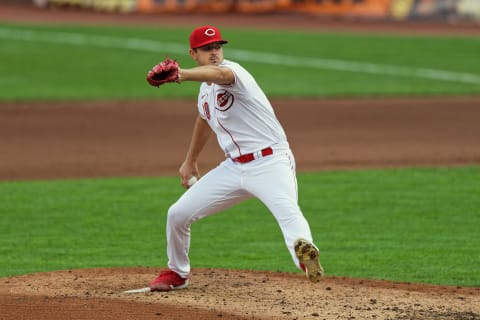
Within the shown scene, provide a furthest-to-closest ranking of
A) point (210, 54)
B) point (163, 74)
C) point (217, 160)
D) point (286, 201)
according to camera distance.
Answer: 1. point (217, 160)
2. point (210, 54)
3. point (286, 201)
4. point (163, 74)

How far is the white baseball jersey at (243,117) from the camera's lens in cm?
800

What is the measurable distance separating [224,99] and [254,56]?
17.6 metres

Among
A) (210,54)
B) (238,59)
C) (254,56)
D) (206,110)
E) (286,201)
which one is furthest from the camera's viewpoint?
(254,56)

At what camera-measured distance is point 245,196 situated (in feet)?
27.2

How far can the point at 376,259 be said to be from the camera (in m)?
10.1

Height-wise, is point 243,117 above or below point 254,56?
above

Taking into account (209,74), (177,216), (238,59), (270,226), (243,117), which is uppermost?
(209,74)

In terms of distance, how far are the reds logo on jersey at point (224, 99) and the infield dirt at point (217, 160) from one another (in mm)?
1513

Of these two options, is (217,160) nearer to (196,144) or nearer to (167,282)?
(196,144)

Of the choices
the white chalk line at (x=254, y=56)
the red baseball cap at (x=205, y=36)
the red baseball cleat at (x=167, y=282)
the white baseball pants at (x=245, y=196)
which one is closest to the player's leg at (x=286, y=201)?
the white baseball pants at (x=245, y=196)

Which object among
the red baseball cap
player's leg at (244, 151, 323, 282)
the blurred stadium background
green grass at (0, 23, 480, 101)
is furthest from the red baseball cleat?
the blurred stadium background

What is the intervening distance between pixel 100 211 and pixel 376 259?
11.7 feet

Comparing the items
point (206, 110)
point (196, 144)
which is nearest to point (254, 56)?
point (196, 144)

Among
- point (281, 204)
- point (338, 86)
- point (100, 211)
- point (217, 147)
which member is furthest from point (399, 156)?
point (281, 204)
